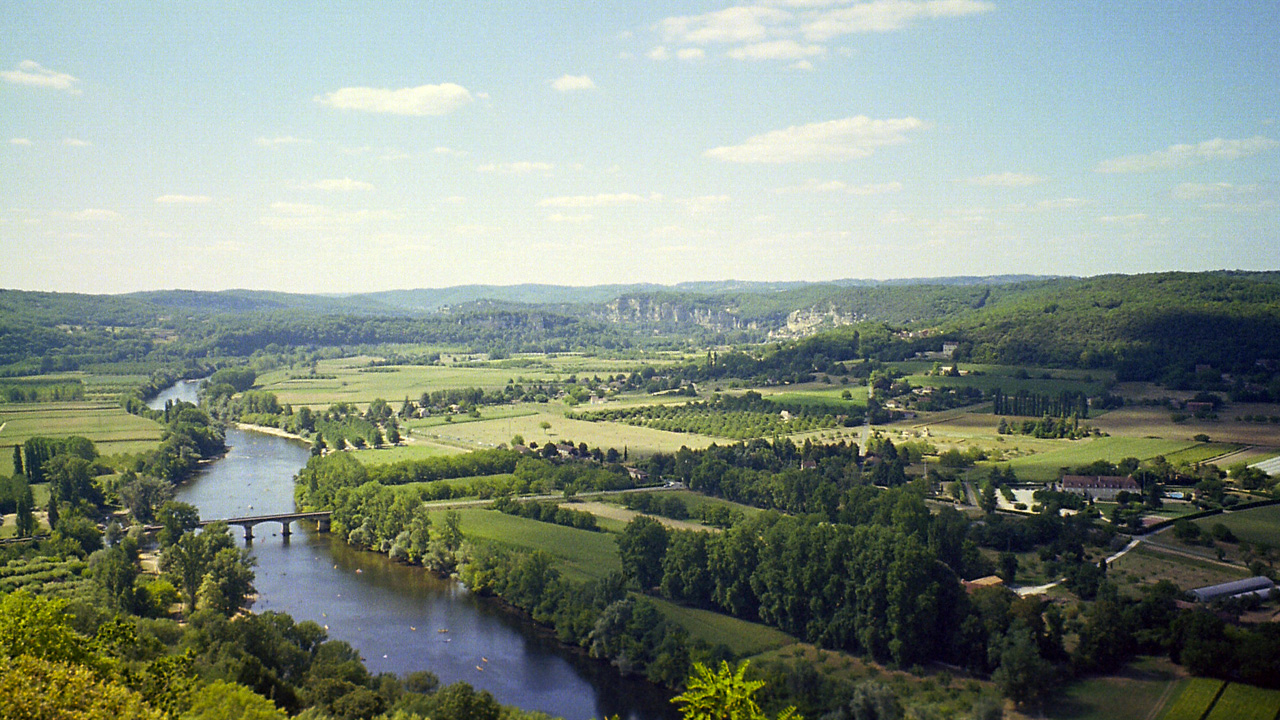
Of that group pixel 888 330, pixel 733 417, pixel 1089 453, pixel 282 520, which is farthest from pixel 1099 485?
pixel 888 330

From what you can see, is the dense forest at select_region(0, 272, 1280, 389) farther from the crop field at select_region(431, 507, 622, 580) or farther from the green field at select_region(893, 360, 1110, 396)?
the crop field at select_region(431, 507, 622, 580)

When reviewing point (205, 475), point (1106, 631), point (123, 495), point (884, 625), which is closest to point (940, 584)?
point (884, 625)

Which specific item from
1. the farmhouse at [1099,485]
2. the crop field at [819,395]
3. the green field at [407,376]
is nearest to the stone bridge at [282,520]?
the farmhouse at [1099,485]

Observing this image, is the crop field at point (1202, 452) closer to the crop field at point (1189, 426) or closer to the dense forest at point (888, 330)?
the crop field at point (1189, 426)

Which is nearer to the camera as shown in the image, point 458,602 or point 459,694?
point 459,694

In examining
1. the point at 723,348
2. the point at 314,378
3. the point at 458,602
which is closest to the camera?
the point at 458,602

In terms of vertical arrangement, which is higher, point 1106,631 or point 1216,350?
point 1216,350

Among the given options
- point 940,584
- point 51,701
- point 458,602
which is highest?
point 51,701

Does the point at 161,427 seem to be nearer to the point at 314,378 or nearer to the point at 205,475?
the point at 205,475

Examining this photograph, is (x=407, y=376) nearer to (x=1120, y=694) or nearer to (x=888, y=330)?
(x=888, y=330)
